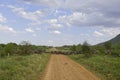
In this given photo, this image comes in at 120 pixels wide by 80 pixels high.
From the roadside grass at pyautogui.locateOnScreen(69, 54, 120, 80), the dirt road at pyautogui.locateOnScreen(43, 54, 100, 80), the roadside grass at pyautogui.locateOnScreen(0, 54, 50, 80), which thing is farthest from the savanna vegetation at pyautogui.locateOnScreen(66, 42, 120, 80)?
the roadside grass at pyautogui.locateOnScreen(0, 54, 50, 80)

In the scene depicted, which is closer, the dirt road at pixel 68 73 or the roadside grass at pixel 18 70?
the roadside grass at pixel 18 70

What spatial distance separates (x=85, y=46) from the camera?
218 feet

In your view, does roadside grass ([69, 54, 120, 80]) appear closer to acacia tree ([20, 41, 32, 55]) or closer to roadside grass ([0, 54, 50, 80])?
roadside grass ([0, 54, 50, 80])

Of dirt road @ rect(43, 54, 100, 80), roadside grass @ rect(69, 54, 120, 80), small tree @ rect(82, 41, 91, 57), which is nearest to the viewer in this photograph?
dirt road @ rect(43, 54, 100, 80)

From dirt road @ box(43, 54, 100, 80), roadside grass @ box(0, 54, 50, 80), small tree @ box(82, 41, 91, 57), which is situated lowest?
dirt road @ box(43, 54, 100, 80)

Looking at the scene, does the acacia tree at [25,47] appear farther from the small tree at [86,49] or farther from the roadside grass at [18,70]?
the roadside grass at [18,70]

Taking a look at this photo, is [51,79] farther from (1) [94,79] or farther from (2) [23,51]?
(2) [23,51]

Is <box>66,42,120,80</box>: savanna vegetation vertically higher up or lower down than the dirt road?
higher up

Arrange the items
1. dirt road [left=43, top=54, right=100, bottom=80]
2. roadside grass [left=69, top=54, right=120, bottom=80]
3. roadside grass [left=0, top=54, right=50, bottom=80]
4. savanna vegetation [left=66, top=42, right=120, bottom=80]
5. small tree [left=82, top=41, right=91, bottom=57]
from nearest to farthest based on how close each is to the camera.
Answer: roadside grass [left=0, top=54, right=50, bottom=80], dirt road [left=43, top=54, right=100, bottom=80], roadside grass [left=69, top=54, right=120, bottom=80], savanna vegetation [left=66, top=42, right=120, bottom=80], small tree [left=82, top=41, right=91, bottom=57]

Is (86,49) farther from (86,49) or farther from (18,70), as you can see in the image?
(18,70)

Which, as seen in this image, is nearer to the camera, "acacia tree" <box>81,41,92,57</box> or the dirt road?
the dirt road

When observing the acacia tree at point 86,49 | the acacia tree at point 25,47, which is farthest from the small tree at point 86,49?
the acacia tree at point 25,47

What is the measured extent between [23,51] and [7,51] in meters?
13.3

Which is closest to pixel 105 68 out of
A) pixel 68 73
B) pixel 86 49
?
pixel 68 73
